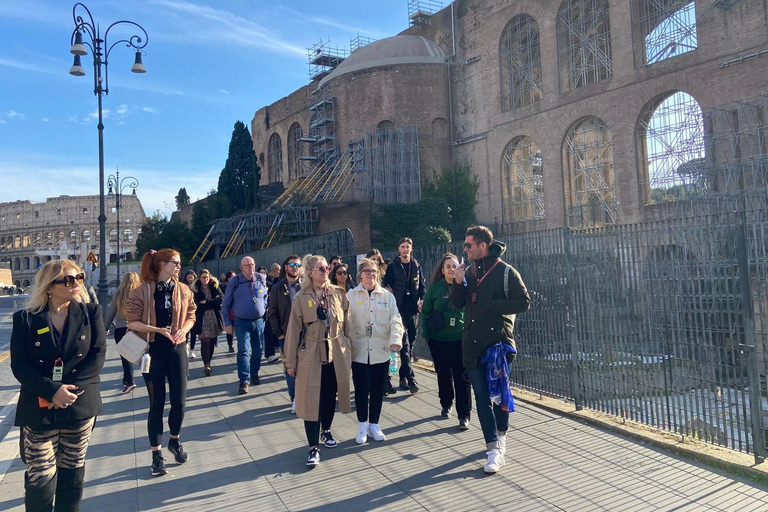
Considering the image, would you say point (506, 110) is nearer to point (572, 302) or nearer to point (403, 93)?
point (403, 93)

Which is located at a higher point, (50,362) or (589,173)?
(589,173)

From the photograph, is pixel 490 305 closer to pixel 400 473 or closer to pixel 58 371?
pixel 400 473

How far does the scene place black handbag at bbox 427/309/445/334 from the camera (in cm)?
624

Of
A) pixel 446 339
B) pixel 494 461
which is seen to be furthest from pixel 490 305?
pixel 446 339

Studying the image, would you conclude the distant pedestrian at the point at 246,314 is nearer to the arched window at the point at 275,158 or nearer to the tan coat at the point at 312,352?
the tan coat at the point at 312,352

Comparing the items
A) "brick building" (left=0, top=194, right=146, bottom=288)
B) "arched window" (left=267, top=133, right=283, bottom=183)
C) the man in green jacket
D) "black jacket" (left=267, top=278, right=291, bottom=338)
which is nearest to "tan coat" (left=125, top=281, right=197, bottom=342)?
"black jacket" (left=267, top=278, right=291, bottom=338)

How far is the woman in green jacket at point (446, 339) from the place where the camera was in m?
6.21

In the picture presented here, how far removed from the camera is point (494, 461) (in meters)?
4.87

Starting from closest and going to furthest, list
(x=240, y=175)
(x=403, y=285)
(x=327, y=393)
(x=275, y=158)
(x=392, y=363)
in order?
(x=327, y=393) < (x=392, y=363) < (x=403, y=285) < (x=240, y=175) < (x=275, y=158)

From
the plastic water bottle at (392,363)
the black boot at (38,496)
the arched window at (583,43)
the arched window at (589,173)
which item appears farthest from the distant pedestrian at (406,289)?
the arched window at (583,43)

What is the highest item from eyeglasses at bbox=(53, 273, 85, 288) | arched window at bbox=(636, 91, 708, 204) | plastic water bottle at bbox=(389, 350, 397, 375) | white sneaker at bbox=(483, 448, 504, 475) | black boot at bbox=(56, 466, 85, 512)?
arched window at bbox=(636, 91, 708, 204)

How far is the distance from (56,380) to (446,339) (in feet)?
12.3

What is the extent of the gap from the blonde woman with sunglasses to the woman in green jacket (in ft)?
11.1

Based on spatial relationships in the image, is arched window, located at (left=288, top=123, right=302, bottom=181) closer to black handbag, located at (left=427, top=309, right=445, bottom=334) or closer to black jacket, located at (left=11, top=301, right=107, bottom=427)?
black handbag, located at (left=427, top=309, right=445, bottom=334)
